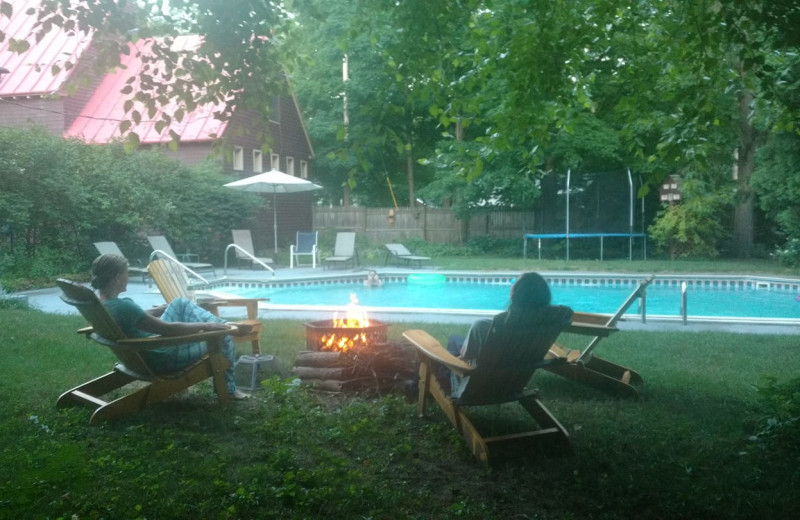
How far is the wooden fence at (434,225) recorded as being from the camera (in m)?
23.0

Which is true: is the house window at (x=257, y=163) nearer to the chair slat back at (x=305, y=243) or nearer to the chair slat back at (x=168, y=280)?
the chair slat back at (x=305, y=243)

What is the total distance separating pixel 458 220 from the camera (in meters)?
23.2

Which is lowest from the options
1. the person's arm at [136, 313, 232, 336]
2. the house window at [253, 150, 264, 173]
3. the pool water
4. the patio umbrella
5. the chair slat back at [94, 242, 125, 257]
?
the pool water

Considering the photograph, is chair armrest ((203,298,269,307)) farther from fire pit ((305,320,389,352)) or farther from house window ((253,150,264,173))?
house window ((253,150,264,173))

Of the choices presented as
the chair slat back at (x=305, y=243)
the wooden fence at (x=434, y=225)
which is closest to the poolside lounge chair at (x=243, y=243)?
the chair slat back at (x=305, y=243)

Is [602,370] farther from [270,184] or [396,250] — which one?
[270,184]

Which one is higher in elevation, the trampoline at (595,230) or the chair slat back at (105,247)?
the trampoline at (595,230)

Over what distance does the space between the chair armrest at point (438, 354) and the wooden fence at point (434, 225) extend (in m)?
18.8

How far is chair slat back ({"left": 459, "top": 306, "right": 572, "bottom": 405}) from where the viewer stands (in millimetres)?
3627

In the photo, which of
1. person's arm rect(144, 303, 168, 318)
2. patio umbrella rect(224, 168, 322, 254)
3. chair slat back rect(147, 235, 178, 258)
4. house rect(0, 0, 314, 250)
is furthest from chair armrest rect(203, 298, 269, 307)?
patio umbrella rect(224, 168, 322, 254)

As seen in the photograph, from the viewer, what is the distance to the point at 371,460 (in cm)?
351

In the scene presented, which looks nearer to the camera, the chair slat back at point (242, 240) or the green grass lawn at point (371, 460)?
the green grass lawn at point (371, 460)

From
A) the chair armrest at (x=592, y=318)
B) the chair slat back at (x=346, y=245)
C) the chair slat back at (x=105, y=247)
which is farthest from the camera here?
the chair slat back at (x=346, y=245)

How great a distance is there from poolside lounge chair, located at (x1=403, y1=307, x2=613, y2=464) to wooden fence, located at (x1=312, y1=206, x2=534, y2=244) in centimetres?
1923
